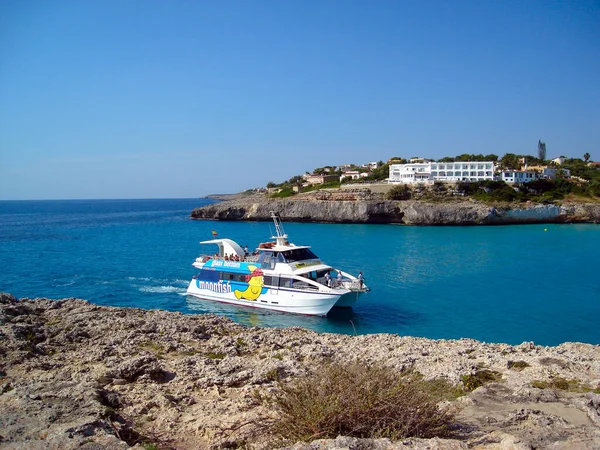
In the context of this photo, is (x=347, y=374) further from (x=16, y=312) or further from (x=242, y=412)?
(x=16, y=312)

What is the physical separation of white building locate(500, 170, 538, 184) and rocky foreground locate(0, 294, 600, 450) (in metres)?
88.4

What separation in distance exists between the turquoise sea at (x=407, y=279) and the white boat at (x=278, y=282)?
733 mm

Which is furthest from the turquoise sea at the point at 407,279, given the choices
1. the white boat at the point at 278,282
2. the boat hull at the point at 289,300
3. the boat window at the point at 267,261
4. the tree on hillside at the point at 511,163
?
the tree on hillside at the point at 511,163

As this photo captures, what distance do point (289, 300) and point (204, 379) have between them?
14.5m

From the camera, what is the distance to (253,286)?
24.8m

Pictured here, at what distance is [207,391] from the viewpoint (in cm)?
854

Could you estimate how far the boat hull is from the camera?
22312 mm

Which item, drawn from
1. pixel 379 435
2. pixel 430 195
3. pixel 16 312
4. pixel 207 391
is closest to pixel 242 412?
pixel 207 391

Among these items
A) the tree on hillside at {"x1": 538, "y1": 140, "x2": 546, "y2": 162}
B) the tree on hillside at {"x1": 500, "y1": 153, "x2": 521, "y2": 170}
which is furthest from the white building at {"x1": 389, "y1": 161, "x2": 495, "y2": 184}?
the tree on hillside at {"x1": 538, "y1": 140, "x2": 546, "y2": 162}

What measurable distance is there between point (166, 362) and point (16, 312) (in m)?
5.87

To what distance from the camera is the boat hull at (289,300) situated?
2231 centimetres

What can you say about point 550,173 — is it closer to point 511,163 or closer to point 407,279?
point 511,163

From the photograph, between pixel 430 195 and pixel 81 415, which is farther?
pixel 430 195

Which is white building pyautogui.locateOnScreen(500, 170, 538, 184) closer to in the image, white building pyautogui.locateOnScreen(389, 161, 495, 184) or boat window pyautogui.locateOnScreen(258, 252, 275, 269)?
white building pyautogui.locateOnScreen(389, 161, 495, 184)
